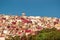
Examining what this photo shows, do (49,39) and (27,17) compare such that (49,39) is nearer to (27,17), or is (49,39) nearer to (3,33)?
(3,33)

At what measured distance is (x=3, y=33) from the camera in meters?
33.5

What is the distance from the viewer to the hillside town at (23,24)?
34.9m

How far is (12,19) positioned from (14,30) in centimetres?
822

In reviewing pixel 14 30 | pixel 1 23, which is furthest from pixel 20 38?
pixel 1 23

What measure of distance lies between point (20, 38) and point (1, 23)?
11041mm

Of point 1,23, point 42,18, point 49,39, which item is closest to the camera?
point 49,39

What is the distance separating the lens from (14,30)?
36656 mm

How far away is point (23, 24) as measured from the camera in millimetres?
40625

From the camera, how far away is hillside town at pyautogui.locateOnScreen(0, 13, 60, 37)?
34.9m

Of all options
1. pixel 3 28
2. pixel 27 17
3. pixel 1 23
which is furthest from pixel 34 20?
pixel 3 28

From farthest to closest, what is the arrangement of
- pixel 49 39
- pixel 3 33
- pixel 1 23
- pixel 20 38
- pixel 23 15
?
1. pixel 23 15
2. pixel 1 23
3. pixel 3 33
4. pixel 20 38
5. pixel 49 39

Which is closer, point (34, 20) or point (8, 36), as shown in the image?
point (8, 36)

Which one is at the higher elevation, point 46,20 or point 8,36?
point 46,20

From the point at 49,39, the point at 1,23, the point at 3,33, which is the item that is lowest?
the point at 49,39
